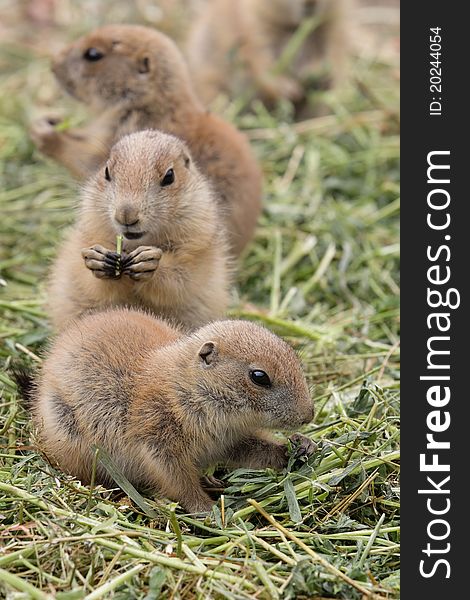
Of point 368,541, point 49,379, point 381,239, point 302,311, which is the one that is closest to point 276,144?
point 381,239

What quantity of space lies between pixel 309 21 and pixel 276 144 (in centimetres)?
226

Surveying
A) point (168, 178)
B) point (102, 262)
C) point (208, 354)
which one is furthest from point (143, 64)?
point (208, 354)

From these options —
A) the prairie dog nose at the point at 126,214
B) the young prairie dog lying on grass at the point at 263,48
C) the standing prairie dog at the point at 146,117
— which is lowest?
the prairie dog nose at the point at 126,214

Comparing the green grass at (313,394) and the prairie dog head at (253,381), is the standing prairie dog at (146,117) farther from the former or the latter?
the prairie dog head at (253,381)

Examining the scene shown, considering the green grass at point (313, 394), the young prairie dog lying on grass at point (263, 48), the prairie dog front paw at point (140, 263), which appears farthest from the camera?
the young prairie dog lying on grass at point (263, 48)

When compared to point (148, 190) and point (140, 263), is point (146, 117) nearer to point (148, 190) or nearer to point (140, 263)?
point (148, 190)

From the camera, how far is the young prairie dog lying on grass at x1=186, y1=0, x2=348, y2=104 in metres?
11.3

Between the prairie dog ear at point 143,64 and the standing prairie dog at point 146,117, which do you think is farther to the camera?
the prairie dog ear at point 143,64

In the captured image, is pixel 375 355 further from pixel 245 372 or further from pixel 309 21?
pixel 309 21

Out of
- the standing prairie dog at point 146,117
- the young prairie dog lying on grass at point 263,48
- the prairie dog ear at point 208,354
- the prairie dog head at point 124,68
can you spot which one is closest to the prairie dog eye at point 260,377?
the prairie dog ear at point 208,354

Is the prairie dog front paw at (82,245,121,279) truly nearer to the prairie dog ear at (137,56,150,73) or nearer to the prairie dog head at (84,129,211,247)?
Answer: the prairie dog head at (84,129,211,247)

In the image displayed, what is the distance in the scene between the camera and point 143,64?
7.74m

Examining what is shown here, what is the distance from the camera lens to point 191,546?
A: 4.80 metres

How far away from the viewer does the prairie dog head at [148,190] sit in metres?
5.89
